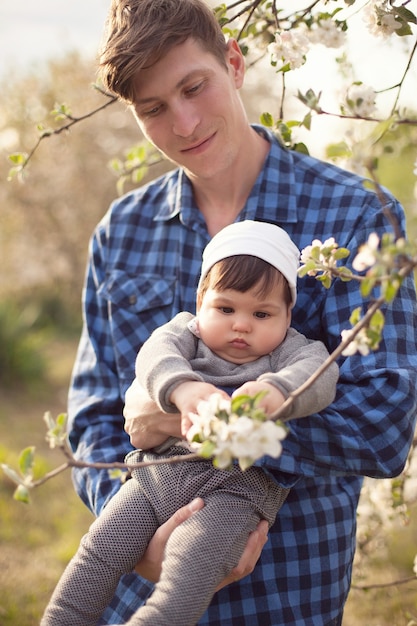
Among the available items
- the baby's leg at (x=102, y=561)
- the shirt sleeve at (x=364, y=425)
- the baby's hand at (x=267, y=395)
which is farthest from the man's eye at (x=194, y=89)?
the baby's leg at (x=102, y=561)

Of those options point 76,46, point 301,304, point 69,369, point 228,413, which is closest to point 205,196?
point 301,304

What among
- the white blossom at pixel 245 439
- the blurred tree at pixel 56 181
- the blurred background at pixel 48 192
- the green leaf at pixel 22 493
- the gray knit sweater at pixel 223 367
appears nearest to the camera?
the white blossom at pixel 245 439

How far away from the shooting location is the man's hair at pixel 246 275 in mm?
1772

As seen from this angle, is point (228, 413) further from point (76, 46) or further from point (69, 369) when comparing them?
point (76, 46)

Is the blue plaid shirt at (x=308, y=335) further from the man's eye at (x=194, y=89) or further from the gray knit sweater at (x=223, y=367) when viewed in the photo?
Result: the man's eye at (x=194, y=89)

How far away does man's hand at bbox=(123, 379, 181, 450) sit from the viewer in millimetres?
1796

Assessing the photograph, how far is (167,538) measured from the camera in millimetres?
1655

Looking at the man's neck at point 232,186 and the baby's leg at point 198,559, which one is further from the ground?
the man's neck at point 232,186

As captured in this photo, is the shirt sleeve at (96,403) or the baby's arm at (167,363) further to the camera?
the shirt sleeve at (96,403)

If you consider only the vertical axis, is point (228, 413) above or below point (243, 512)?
above

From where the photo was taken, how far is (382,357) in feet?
6.08

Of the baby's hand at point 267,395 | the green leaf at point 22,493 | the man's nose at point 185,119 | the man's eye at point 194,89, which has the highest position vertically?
the man's eye at point 194,89

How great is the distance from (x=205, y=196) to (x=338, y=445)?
3.16 ft

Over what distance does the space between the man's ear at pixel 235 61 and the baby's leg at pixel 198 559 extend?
1270 mm
